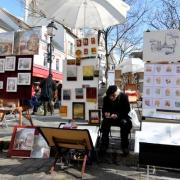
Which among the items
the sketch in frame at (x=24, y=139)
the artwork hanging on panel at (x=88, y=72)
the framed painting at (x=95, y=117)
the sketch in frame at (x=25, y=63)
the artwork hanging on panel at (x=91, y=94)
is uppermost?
the sketch in frame at (x=25, y=63)

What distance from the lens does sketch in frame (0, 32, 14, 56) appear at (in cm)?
838

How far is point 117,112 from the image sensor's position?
7.34 m

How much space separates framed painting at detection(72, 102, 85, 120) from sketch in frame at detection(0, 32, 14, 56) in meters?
1.79

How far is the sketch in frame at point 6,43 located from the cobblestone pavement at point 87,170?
7.75 feet

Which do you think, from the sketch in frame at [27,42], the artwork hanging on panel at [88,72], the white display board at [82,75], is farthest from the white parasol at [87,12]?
→ the artwork hanging on panel at [88,72]

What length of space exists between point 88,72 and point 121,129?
152cm

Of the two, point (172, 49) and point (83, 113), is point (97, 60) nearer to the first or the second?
point (83, 113)

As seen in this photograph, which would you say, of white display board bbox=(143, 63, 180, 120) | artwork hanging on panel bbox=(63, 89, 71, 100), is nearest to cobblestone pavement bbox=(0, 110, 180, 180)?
white display board bbox=(143, 63, 180, 120)

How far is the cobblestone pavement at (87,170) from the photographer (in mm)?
6001

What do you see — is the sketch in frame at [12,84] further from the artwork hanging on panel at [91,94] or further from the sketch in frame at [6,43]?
the artwork hanging on panel at [91,94]

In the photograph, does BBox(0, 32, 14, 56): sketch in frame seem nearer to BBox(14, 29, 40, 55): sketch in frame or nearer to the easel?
BBox(14, 29, 40, 55): sketch in frame

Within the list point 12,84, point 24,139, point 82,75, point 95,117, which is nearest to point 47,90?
point 12,84

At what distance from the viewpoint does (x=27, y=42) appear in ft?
26.4

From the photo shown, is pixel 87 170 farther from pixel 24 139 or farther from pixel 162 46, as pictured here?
pixel 162 46
